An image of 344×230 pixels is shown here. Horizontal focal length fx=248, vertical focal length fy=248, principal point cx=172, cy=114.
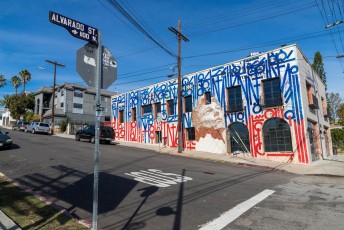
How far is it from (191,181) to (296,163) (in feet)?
34.8

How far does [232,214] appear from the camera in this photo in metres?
5.82

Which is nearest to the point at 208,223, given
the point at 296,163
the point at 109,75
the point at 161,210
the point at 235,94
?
the point at 161,210

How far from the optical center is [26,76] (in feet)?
200

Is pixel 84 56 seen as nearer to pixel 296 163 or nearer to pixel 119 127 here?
pixel 296 163

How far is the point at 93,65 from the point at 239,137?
17.1 meters

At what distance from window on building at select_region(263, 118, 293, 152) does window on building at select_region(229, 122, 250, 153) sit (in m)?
1.52

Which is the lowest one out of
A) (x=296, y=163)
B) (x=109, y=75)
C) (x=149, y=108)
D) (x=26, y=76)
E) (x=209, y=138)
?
(x=296, y=163)

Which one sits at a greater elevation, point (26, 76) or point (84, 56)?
point (26, 76)

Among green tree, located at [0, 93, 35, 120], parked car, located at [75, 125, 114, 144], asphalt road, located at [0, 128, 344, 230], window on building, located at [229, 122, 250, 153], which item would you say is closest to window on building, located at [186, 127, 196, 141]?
window on building, located at [229, 122, 250, 153]

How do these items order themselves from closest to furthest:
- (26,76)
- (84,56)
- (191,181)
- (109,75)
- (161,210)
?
(84,56)
(109,75)
(161,210)
(191,181)
(26,76)

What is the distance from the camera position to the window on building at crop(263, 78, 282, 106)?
18.1 metres

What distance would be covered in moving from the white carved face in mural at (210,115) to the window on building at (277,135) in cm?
379

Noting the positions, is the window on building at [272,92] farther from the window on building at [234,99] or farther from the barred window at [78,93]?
the barred window at [78,93]

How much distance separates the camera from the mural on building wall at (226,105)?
1736 cm
